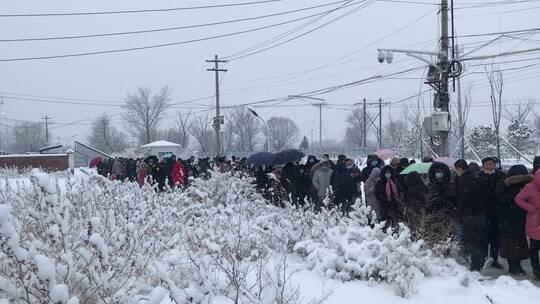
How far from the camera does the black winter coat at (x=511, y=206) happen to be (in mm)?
7363

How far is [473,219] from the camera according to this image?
7.61 metres

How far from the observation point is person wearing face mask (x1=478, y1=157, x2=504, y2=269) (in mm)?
7730

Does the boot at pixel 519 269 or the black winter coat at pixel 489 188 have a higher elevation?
the black winter coat at pixel 489 188

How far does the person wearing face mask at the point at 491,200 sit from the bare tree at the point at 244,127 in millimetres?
76121

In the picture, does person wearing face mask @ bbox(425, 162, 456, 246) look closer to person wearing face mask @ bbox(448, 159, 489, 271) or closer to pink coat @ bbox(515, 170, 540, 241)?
person wearing face mask @ bbox(448, 159, 489, 271)

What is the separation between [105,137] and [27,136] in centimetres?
2898

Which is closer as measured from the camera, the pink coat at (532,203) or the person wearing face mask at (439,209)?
the pink coat at (532,203)

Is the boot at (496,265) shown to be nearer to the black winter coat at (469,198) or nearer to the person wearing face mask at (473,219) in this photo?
the person wearing face mask at (473,219)

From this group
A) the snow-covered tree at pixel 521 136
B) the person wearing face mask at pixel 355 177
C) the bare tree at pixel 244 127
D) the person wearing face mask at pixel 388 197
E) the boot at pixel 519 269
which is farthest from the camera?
the bare tree at pixel 244 127

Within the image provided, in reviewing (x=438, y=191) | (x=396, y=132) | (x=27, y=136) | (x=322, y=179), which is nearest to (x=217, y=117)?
(x=322, y=179)

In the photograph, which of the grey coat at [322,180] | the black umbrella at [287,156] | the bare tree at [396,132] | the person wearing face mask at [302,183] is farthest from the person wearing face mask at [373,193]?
the bare tree at [396,132]

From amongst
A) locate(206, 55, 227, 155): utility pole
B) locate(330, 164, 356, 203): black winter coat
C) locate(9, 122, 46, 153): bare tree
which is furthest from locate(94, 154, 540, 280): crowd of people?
locate(9, 122, 46, 153): bare tree

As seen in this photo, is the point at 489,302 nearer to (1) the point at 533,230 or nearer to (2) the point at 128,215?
(1) the point at 533,230

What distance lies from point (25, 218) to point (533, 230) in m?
6.15
